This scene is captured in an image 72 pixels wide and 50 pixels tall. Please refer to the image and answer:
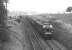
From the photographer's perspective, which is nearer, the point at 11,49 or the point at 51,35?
the point at 11,49

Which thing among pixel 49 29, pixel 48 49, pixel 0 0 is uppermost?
pixel 0 0

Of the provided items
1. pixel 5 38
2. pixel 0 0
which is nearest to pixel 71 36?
pixel 5 38

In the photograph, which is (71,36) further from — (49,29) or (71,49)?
(71,49)

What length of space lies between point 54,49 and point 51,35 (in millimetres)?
5959

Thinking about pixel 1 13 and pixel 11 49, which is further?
pixel 1 13

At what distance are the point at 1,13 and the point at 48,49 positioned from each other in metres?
8.69

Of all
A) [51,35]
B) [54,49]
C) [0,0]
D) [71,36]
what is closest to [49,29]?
[51,35]

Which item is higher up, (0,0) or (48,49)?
(0,0)

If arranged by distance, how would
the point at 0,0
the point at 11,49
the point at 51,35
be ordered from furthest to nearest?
the point at 51,35 → the point at 0,0 → the point at 11,49

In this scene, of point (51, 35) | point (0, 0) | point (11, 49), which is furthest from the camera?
point (51, 35)

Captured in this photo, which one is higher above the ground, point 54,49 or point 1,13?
point 1,13

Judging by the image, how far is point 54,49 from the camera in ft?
50.3

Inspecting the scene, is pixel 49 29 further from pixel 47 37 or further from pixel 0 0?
pixel 0 0

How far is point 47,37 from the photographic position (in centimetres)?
2123
